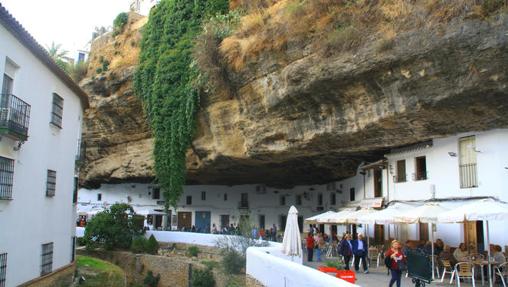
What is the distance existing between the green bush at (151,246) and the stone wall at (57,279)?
26.8 feet

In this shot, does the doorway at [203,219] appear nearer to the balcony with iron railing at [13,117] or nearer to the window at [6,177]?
the balcony with iron railing at [13,117]

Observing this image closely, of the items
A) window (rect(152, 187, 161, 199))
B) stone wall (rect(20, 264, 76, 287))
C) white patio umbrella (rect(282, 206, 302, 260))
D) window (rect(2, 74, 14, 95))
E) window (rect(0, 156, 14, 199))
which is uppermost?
window (rect(2, 74, 14, 95))

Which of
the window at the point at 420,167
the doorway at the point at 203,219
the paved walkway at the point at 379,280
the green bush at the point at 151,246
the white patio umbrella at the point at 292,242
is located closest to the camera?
the paved walkway at the point at 379,280

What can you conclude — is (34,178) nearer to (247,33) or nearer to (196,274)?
(196,274)

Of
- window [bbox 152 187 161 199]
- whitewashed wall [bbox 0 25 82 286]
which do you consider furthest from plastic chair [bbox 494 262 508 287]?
window [bbox 152 187 161 199]

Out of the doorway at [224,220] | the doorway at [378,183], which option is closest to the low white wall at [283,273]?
the doorway at [378,183]

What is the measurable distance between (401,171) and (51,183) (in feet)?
45.4

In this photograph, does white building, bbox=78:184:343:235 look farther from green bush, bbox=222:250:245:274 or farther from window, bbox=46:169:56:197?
window, bbox=46:169:56:197

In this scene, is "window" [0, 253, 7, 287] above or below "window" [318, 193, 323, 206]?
below

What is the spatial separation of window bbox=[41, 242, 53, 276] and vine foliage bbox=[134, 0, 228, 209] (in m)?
11.0

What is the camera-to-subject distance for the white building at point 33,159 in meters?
13.4

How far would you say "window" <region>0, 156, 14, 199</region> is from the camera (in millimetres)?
13359

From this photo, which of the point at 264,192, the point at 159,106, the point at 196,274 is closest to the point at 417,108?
the point at 196,274

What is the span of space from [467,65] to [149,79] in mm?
20187
